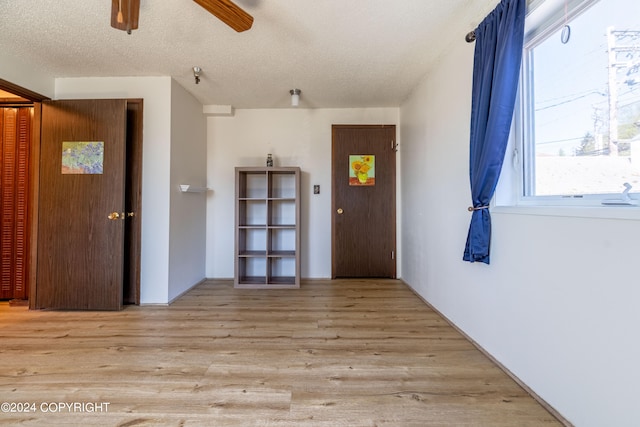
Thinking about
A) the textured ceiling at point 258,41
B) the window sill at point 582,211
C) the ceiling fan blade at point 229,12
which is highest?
the textured ceiling at point 258,41

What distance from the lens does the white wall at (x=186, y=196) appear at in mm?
2939

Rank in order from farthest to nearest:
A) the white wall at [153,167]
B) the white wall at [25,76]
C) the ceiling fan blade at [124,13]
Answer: the white wall at [153,167] → the white wall at [25,76] → the ceiling fan blade at [124,13]

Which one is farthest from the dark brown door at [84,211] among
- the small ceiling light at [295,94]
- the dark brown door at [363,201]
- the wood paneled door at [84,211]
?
the dark brown door at [363,201]

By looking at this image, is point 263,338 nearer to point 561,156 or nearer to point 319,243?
point 319,243

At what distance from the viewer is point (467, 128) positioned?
204 cm

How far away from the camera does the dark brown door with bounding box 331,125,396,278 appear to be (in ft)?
12.5

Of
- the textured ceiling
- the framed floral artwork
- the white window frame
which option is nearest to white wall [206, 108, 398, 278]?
the textured ceiling

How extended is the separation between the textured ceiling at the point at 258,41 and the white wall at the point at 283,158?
673 millimetres

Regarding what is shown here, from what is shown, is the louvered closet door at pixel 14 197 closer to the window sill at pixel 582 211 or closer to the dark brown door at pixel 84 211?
the dark brown door at pixel 84 211

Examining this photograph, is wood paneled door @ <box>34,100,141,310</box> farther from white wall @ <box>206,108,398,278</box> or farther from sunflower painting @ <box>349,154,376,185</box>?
sunflower painting @ <box>349,154,376,185</box>

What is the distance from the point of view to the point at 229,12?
1571 millimetres

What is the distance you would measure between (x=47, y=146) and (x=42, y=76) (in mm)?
724

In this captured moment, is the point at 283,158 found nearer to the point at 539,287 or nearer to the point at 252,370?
the point at 252,370

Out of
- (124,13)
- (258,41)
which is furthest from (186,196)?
(124,13)
